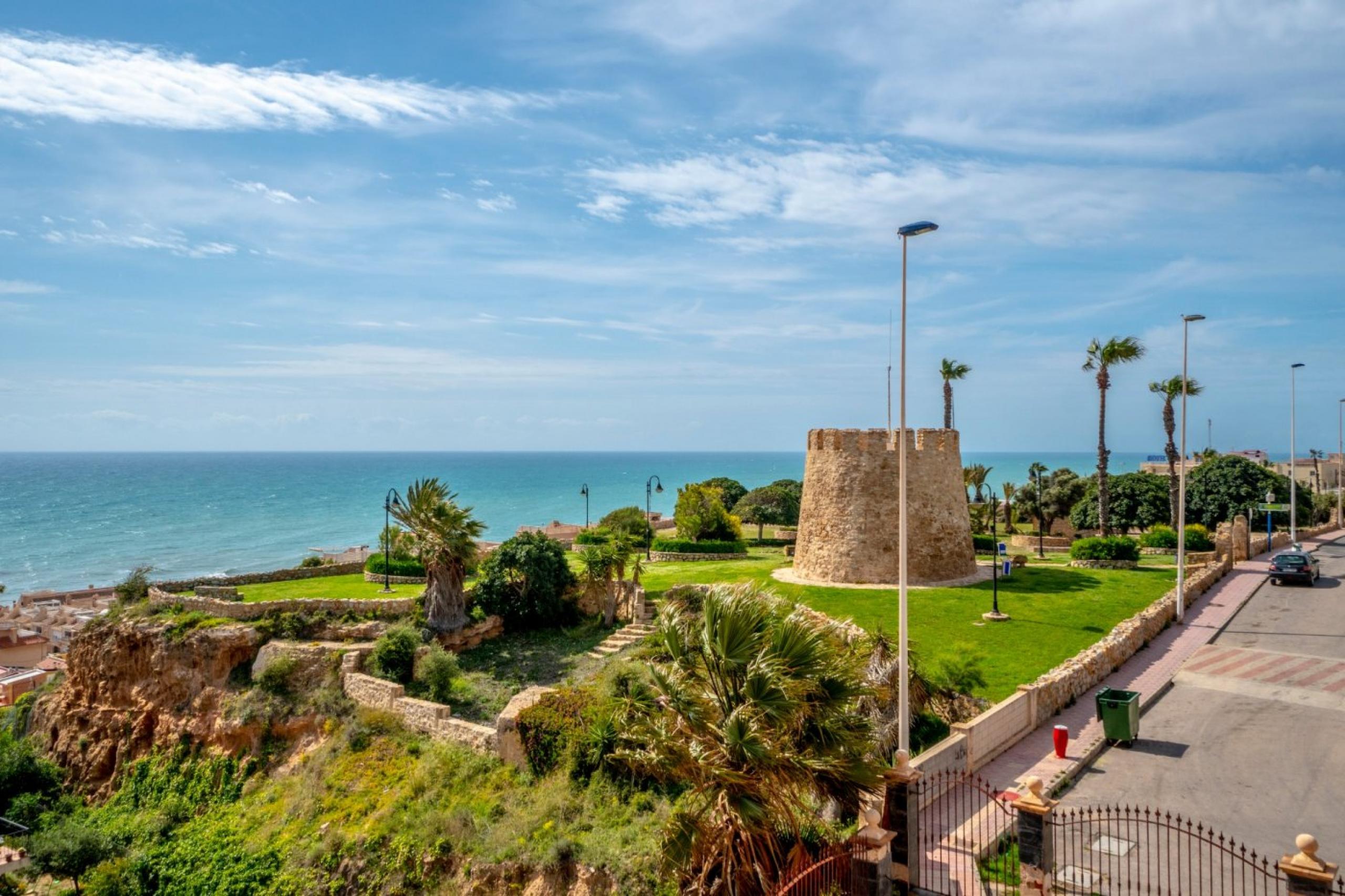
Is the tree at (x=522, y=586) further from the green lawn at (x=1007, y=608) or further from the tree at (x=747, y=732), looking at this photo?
the tree at (x=747, y=732)

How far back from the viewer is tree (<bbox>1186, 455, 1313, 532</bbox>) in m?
48.5

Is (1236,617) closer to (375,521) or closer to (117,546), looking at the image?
(117,546)

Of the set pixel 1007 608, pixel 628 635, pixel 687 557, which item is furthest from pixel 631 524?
pixel 1007 608

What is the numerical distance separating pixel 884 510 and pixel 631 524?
788 inches

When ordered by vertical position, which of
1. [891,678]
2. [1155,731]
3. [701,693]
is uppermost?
[701,693]

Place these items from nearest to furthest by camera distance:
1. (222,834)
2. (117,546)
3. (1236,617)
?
(222,834) → (1236,617) → (117,546)

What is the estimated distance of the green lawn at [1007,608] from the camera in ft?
66.4

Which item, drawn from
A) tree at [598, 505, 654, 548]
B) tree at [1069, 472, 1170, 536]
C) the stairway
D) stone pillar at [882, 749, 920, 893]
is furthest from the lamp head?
tree at [1069, 472, 1170, 536]

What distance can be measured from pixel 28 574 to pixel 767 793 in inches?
3561

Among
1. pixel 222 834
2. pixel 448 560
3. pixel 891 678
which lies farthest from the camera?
pixel 448 560

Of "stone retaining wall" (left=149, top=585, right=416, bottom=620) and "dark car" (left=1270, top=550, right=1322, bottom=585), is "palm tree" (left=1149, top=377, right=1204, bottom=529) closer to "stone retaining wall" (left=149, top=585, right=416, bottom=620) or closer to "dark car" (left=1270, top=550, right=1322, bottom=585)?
"dark car" (left=1270, top=550, right=1322, bottom=585)

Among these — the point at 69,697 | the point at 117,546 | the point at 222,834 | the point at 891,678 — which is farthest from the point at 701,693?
the point at 117,546

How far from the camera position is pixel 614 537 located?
32.1 meters

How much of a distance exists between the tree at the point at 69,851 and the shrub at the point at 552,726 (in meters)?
12.4
